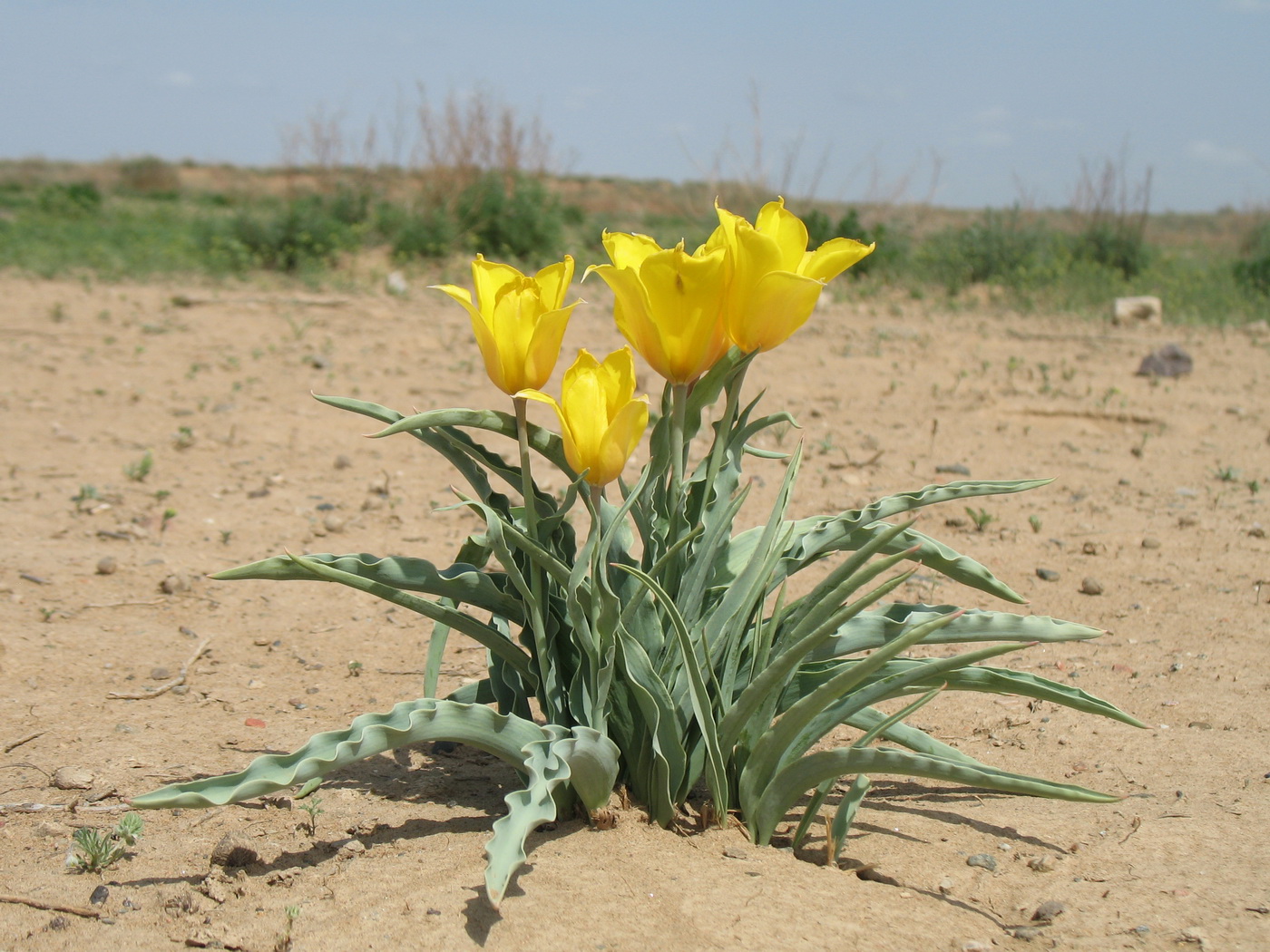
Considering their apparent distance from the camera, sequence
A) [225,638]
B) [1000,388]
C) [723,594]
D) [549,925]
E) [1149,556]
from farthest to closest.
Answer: [1000,388] < [1149,556] < [225,638] < [723,594] < [549,925]

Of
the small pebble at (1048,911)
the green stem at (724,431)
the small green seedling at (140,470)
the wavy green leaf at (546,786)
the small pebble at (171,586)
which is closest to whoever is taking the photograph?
the wavy green leaf at (546,786)

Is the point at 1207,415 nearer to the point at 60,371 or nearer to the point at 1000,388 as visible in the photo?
the point at 1000,388

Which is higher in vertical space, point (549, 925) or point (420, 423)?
point (420, 423)

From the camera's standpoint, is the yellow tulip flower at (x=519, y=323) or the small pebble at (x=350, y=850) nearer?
the yellow tulip flower at (x=519, y=323)

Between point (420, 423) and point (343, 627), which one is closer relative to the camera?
point (420, 423)

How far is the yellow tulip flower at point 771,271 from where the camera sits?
151cm

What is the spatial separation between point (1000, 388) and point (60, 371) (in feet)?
16.5

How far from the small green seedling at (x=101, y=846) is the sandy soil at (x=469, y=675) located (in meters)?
0.03

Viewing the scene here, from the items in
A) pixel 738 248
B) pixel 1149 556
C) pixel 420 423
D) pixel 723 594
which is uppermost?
pixel 738 248

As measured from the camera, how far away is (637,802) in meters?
1.84

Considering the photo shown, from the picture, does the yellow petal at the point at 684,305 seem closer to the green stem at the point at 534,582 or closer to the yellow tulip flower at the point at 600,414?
the yellow tulip flower at the point at 600,414

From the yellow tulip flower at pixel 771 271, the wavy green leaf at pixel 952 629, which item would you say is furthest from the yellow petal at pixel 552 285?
the wavy green leaf at pixel 952 629

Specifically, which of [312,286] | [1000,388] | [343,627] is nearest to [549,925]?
[343,627]

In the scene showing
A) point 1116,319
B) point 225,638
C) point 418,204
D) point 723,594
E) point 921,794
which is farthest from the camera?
point 418,204
